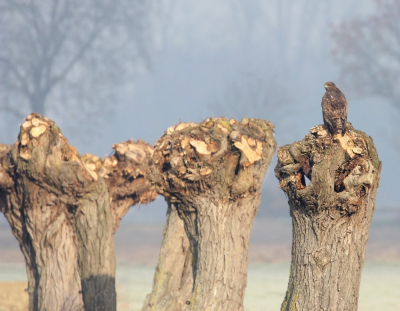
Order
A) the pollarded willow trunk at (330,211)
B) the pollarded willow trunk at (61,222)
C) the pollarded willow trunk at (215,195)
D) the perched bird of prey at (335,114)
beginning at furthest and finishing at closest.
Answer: the pollarded willow trunk at (61,222), the pollarded willow trunk at (215,195), the perched bird of prey at (335,114), the pollarded willow trunk at (330,211)

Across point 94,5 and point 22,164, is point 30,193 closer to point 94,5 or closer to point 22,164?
point 22,164

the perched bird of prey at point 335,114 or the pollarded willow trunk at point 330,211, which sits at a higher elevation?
the perched bird of prey at point 335,114

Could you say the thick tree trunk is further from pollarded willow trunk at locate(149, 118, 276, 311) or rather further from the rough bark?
the rough bark

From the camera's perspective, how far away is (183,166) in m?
6.54

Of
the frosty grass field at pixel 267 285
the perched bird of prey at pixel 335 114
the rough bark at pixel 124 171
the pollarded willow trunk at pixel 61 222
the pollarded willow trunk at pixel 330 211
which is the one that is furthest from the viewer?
the frosty grass field at pixel 267 285

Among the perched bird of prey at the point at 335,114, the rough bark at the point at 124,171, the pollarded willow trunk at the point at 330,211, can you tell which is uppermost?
the rough bark at the point at 124,171

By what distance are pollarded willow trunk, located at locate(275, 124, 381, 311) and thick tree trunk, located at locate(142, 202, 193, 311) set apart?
12.2 feet

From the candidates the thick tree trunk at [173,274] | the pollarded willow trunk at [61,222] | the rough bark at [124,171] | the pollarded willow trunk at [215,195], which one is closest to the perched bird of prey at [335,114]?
the pollarded willow trunk at [215,195]

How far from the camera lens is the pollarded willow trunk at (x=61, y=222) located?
Result: 26.8ft

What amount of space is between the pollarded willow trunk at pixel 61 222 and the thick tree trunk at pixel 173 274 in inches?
36.9

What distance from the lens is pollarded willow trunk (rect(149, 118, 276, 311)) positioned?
654 centimetres

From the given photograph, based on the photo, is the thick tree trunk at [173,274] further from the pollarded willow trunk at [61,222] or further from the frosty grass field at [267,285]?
the frosty grass field at [267,285]

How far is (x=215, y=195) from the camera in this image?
660 cm

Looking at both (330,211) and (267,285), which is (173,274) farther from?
(267,285)
